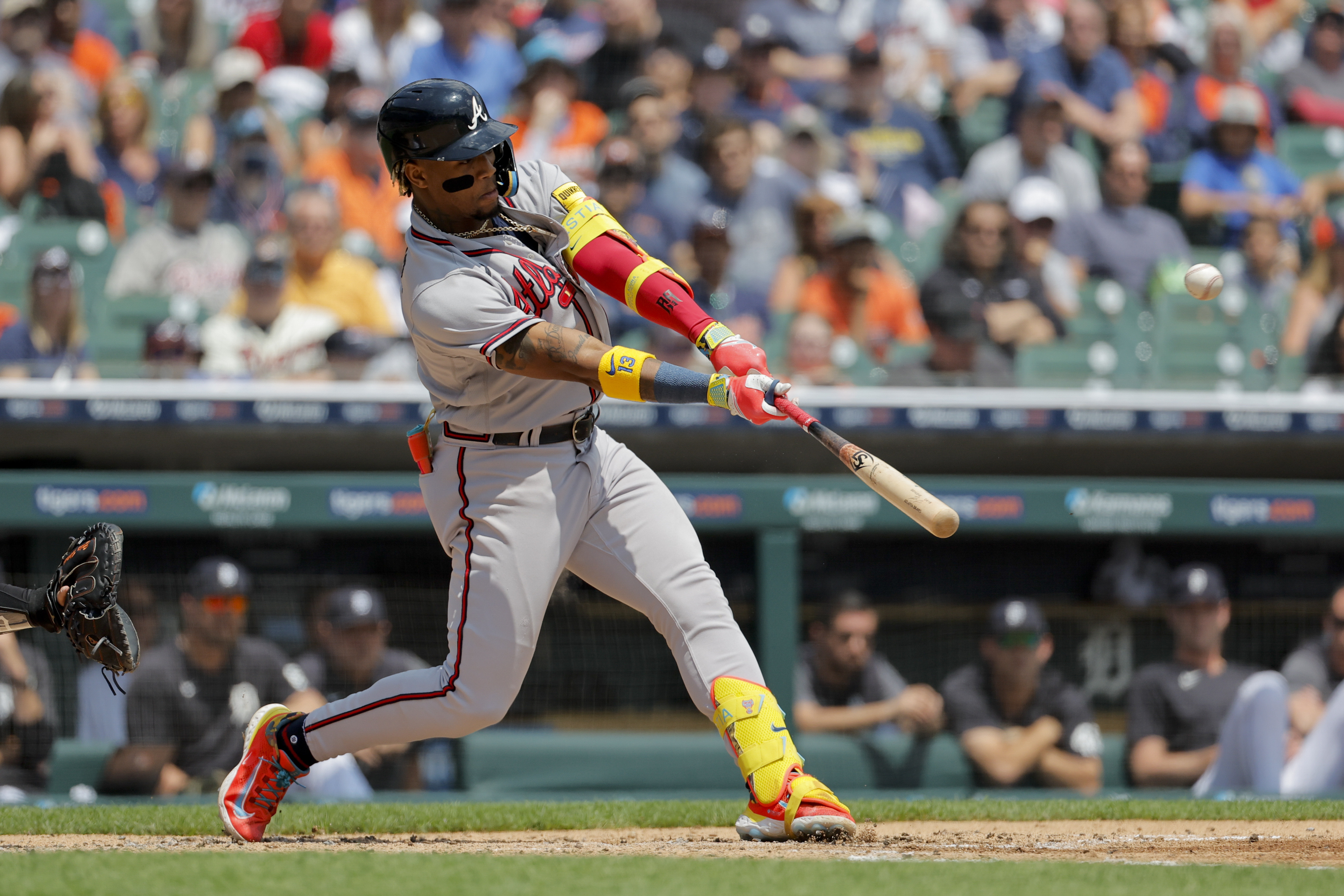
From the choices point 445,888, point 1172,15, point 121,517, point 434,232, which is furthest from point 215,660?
point 1172,15

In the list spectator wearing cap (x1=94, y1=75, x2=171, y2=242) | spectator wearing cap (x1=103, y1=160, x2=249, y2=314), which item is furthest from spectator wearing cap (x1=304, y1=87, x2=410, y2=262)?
spectator wearing cap (x1=94, y1=75, x2=171, y2=242)

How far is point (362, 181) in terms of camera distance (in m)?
7.32

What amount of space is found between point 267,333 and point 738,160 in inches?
94.7

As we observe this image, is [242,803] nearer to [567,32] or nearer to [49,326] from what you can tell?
[49,326]

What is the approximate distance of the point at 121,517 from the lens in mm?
5410

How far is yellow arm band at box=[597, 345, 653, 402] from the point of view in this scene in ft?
9.89

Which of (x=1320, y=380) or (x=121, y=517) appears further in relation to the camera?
(x=1320, y=380)

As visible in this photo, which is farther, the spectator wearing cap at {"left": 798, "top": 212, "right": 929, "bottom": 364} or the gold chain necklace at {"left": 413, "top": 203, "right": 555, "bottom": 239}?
the spectator wearing cap at {"left": 798, "top": 212, "right": 929, "bottom": 364}

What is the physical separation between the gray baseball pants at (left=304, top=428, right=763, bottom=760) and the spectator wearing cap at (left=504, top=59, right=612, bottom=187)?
4.37 meters

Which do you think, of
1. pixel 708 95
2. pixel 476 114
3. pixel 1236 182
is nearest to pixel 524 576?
pixel 476 114

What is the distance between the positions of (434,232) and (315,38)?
5.48 meters

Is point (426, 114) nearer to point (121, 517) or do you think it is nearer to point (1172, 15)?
point (121, 517)

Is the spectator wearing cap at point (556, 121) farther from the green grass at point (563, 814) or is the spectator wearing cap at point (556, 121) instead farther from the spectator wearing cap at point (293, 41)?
the green grass at point (563, 814)

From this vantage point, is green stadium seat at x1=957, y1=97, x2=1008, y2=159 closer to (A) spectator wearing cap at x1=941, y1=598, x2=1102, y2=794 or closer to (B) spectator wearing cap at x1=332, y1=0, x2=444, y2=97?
(B) spectator wearing cap at x1=332, y1=0, x2=444, y2=97
